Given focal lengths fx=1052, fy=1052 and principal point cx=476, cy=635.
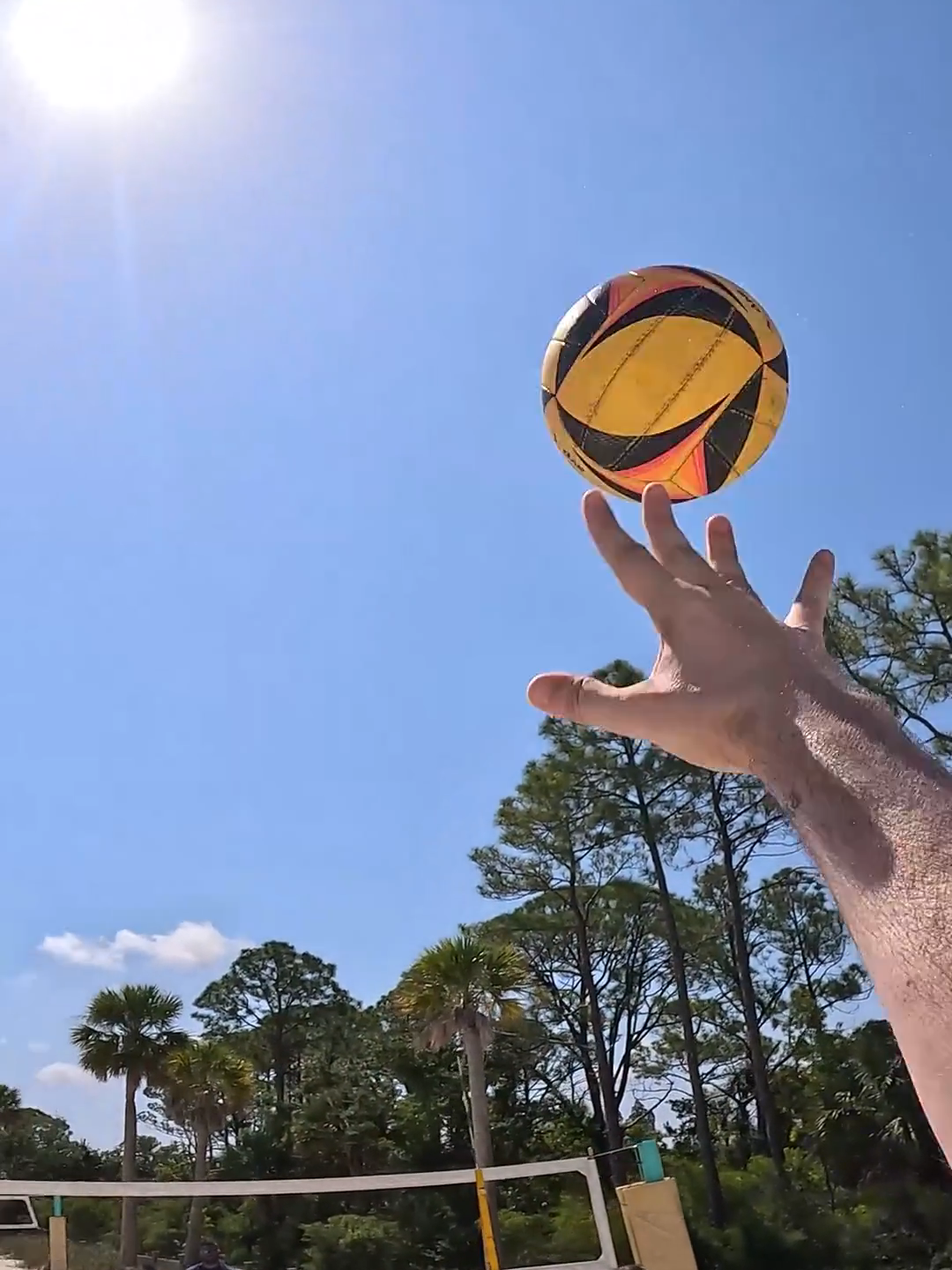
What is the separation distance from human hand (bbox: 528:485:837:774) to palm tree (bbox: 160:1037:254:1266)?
975 inches

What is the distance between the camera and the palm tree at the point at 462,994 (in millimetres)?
17734

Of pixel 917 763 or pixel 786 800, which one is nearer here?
pixel 917 763

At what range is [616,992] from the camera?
3170 cm

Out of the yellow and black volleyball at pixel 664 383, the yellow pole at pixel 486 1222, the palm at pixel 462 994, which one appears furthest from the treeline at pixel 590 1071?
the yellow and black volleyball at pixel 664 383

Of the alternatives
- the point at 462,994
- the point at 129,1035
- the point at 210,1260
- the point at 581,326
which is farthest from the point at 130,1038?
the point at 581,326

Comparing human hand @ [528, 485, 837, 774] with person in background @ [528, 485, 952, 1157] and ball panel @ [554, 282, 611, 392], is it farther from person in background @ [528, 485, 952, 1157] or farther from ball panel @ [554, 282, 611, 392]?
ball panel @ [554, 282, 611, 392]

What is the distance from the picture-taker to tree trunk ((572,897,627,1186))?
2811 centimetres

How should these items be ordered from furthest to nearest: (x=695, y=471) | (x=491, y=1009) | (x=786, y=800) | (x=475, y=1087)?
1. (x=491, y=1009)
2. (x=475, y=1087)
3. (x=695, y=471)
4. (x=786, y=800)

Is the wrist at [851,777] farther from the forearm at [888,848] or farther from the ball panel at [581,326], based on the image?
the ball panel at [581,326]

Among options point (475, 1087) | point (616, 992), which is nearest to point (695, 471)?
point (475, 1087)

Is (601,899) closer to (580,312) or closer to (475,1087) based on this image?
(475,1087)

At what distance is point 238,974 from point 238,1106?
17.6 meters

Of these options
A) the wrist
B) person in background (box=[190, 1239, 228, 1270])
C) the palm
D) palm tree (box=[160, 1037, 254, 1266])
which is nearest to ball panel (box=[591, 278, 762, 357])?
the wrist

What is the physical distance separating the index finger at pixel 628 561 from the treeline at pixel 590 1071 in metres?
16.4
